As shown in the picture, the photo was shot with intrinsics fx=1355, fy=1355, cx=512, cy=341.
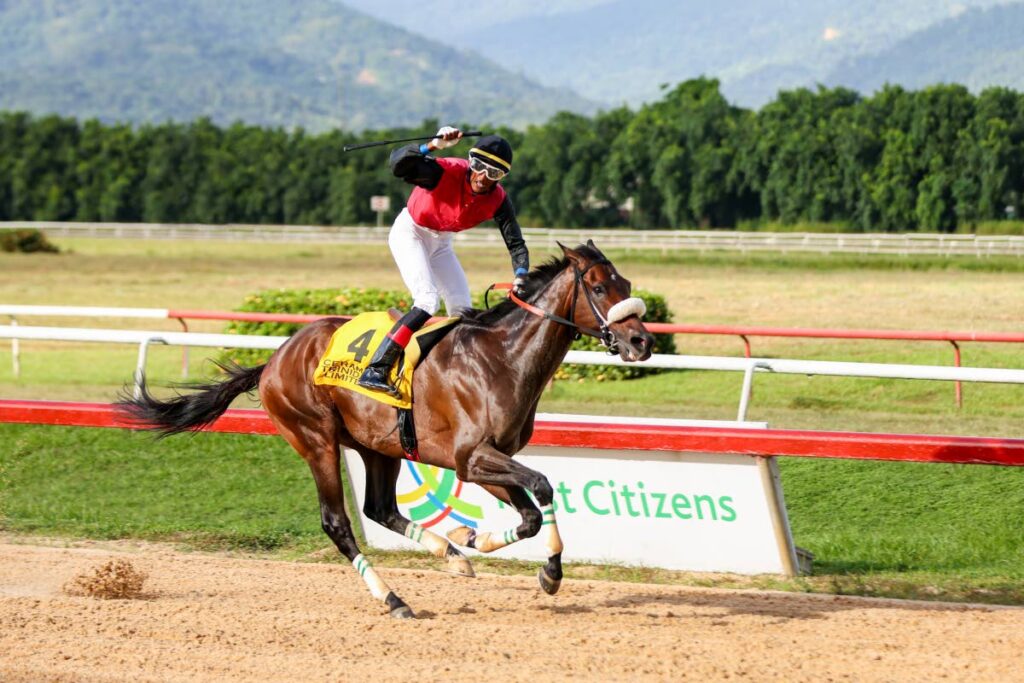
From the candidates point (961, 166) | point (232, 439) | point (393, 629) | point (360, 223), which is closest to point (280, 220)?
point (360, 223)

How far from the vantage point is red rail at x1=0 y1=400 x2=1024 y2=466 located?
5961 millimetres

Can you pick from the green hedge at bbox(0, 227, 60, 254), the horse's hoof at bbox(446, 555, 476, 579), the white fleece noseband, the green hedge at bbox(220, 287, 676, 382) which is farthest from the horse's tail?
the green hedge at bbox(0, 227, 60, 254)

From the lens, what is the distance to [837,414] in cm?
1072

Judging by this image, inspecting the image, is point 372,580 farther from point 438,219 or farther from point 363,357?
point 438,219

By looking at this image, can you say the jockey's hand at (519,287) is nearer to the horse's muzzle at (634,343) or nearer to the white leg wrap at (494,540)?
the horse's muzzle at (634,343)

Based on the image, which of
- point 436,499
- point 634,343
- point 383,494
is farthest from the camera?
point 436,499

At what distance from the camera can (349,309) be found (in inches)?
576

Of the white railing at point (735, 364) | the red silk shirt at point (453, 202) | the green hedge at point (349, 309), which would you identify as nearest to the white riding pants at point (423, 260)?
the red silk shirt at point (453, 202)

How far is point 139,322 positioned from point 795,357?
12.8m

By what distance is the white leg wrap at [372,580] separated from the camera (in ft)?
19.5

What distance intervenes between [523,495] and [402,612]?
2.52 feet

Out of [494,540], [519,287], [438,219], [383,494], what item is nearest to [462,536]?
[494,540]

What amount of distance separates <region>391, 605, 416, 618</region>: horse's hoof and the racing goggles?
1.89 m

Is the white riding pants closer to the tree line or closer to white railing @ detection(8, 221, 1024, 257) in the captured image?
white railing @ detection(8, 221, 1024, 257)
